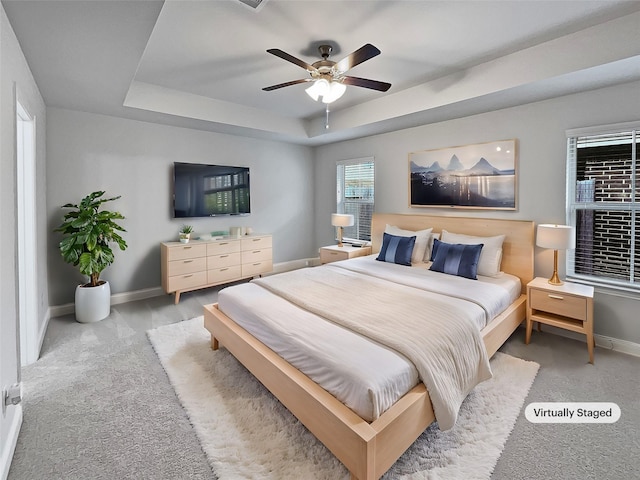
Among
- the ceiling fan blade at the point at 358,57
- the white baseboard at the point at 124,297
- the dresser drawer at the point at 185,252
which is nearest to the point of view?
the ceiling fan blade at the point at 358,57

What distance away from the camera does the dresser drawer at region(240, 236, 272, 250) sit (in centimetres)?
495

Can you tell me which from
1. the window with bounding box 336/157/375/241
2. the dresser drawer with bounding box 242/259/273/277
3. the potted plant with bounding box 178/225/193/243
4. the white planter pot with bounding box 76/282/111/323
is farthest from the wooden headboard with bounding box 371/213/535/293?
the white planter pot with bounding box 76/282/111/323

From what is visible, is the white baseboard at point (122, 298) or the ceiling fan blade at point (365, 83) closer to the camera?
the ceiling fan blade at point (365, 83)

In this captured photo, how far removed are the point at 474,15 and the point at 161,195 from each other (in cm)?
413

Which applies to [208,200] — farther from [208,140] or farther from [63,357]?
[63,357]

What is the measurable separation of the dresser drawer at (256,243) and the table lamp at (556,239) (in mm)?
3658

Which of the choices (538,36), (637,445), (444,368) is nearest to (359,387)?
(444,368)

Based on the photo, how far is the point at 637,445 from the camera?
6.05 feet

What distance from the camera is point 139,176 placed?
14.2ft

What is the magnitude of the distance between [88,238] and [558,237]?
4.71 m

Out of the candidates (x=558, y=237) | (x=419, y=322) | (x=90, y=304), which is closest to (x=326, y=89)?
(x=419, y=322)

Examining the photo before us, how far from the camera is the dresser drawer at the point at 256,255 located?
16.3 feet

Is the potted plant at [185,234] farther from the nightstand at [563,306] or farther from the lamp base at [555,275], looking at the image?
the lamp base at [555,275]

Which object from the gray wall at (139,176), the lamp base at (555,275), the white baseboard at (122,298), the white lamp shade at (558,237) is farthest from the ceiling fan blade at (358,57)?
the white baseboard at (122,298)
